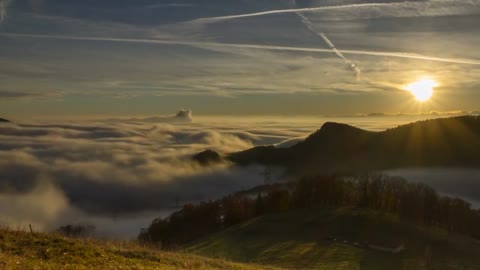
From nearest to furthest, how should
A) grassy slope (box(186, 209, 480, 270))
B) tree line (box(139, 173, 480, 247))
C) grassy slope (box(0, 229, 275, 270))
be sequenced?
grassy slope (box(0, 229, 275, 270)) < grassy slope (box(186, 209, 480, 270)) < tree line (box(139, 173, 480, 247))

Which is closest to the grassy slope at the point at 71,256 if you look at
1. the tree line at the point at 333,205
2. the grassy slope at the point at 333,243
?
the grassy slope at the point at 333,243

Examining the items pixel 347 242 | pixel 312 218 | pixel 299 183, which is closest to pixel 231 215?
pixel 299 183

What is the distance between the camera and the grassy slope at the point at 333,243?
226 feet

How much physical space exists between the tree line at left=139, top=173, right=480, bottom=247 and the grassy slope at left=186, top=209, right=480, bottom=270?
A: 12030 mm

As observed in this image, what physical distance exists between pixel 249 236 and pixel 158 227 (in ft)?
178

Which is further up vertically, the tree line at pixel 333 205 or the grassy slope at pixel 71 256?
the grassy slope at pixel 71 256

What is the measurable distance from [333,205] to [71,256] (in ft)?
366

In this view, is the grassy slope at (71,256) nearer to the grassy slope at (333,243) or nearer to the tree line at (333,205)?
the grassy slope at (333,243)

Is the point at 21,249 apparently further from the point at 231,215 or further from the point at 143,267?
the point at 231,215

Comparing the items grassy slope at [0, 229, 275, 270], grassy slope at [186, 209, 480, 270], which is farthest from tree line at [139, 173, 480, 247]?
grassy slope at [0, 229, 275, 270]

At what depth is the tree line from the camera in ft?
383

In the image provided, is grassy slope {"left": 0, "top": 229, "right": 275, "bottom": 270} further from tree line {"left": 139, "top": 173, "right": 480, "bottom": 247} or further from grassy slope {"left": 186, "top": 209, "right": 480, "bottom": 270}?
tree line {"left": 139, "top": 173, "right": 480, "bottom": 247}

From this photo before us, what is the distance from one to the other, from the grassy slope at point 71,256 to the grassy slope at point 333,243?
33824mm

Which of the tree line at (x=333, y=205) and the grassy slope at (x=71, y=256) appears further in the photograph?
the tree line at (x=333, y=205)
